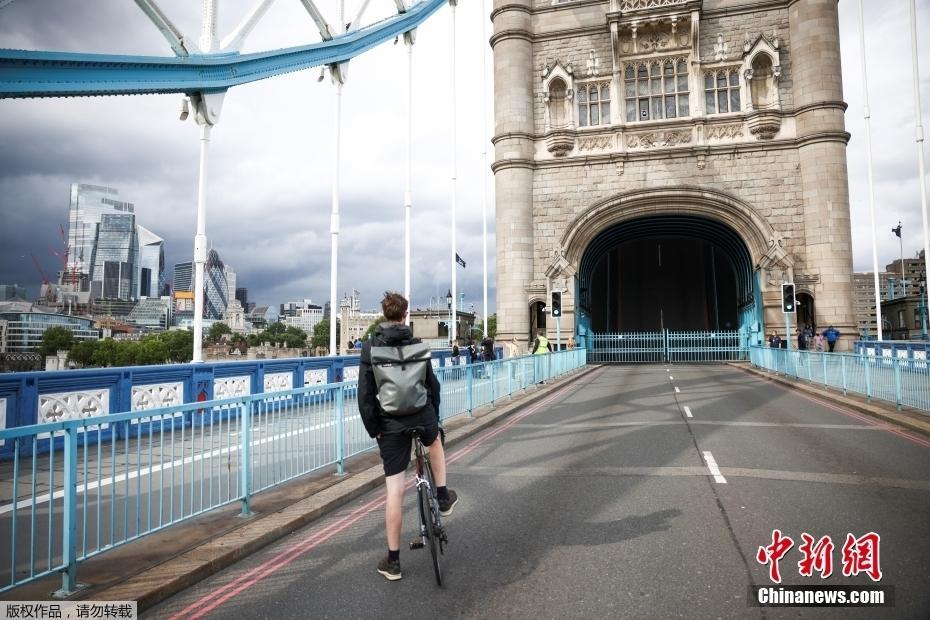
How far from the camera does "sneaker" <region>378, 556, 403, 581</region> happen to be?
374 centimetres

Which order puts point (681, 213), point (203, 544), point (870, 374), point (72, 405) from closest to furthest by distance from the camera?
point (203, 544), point (72, 405), point (870, 374), point (681, 213)

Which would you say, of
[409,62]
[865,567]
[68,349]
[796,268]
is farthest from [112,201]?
[865,567]

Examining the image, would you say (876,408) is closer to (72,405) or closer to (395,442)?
(395,442)

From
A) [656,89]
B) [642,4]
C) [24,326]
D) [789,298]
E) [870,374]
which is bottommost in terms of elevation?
[870,374]

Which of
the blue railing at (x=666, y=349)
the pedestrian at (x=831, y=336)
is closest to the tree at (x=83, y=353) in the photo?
the blue railing at (x=666, y=349)

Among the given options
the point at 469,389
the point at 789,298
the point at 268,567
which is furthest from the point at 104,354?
the point at 268,567

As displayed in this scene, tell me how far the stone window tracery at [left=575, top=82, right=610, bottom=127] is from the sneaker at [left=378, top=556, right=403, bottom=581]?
95.4ft

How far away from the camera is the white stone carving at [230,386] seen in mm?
11394

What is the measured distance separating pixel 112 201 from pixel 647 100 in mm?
198490

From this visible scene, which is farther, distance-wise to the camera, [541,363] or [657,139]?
[657,139]

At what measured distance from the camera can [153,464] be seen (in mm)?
4586

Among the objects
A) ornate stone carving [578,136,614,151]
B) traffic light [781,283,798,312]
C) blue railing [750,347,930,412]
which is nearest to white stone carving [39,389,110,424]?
blue railing [750,347,930,412]

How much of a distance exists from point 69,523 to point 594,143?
29157 mm

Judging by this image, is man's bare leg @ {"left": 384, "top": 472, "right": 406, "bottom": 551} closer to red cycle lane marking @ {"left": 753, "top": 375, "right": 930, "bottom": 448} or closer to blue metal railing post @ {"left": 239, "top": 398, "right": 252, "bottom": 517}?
blue metal railing post @ {"left": 239, "top": 398, "right": 252, "bottom": 517}
